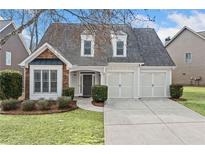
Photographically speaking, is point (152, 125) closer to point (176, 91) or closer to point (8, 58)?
point (8, 58)

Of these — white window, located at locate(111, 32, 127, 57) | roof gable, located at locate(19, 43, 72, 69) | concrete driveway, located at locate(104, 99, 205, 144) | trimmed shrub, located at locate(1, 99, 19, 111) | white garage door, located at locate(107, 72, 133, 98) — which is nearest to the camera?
concrete driveway, located at locate(104, 99, 205, 144)

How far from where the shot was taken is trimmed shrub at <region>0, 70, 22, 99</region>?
1173 centimetres

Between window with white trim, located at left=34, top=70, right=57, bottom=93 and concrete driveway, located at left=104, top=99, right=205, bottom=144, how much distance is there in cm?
286

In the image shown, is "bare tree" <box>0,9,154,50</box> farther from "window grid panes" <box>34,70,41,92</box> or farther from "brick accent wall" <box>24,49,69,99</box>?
"window grid panes" <box>34,70,41,92</box>

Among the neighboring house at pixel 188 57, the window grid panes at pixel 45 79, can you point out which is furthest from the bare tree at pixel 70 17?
the neighboring house at pixel 188 57

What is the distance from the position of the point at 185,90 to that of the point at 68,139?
12.4 meters

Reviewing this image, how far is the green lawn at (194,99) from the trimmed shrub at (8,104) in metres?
6.58

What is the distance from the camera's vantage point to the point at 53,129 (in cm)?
822

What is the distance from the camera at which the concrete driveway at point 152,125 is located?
23.9 feet

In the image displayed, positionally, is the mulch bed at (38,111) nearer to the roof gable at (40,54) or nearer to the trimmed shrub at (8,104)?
the trimmed shrub at (8,104)

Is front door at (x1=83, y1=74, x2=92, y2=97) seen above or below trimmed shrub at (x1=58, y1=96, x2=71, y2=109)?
above

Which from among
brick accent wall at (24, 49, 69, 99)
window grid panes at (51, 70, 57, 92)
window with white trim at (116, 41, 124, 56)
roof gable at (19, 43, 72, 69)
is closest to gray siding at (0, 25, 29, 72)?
roof gable at (19, 43, 72, 69)

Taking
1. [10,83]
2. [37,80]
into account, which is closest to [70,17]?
[10,83]

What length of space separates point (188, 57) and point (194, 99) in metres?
5.44
